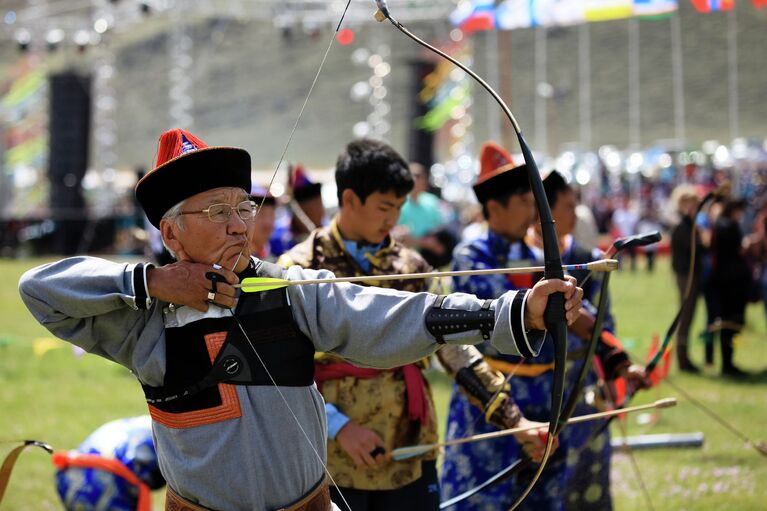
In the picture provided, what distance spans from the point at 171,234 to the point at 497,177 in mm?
1900

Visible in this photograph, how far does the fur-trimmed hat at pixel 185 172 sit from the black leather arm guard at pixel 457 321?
0.59 metres

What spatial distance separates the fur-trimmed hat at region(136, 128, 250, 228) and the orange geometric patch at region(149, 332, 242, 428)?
1.14ft

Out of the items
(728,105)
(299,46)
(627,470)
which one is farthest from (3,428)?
(299,46)

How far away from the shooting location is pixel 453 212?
2334 cm

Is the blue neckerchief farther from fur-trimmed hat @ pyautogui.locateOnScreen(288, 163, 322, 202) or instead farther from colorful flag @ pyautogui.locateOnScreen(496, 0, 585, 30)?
colorful flag @ pyautogui.locateOnScreen(496, 0, 585, 30)

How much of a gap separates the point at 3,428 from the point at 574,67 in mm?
39120

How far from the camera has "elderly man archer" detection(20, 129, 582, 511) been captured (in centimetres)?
224

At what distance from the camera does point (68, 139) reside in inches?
1115

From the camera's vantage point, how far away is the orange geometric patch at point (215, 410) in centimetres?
225

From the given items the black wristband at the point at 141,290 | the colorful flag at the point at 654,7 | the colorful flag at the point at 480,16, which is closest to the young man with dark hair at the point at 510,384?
the black wristband at the point at 141,290

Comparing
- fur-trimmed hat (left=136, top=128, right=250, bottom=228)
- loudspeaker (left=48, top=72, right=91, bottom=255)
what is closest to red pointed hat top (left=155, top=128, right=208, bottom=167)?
fur-trimmed hat (left=136, top=128, right=250, bottom=228)

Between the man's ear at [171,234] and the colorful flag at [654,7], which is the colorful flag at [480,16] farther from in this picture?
the man's ear at [171,234]

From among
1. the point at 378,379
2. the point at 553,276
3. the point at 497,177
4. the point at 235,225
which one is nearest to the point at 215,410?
the point at 235,225

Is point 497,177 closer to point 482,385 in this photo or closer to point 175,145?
point 482,385
